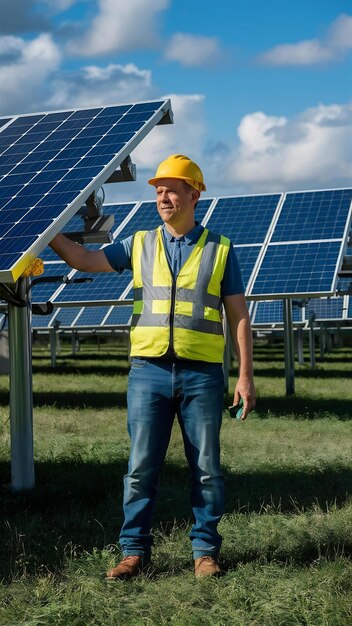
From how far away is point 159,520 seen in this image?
20.4ft

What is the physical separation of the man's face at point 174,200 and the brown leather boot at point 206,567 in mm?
1755

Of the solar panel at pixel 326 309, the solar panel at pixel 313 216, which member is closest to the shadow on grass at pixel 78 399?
the solar panel at pixel 313 216

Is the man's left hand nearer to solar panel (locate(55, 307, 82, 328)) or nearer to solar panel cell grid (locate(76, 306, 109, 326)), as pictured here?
solar panel cell grid (locate(76, 306, 109, 326))

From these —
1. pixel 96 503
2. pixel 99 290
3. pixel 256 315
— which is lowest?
pixel 96 503

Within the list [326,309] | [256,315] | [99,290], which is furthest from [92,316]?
[99,290]

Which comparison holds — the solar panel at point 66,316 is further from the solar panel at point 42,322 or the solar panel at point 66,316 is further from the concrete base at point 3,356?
the concrete base at point 3,356

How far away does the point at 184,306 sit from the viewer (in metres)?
5.00

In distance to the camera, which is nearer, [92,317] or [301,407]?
[301,407]

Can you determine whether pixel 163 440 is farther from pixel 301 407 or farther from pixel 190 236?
pixel 301 407

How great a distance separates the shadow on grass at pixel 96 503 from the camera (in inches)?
213

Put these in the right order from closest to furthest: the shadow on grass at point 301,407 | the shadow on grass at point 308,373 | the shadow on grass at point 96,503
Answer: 1. the shadow on grass at point 96,503
2. the shadow on grass at point 301,407
3. the shadow on grass at point 308,373

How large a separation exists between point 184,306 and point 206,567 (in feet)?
4.40

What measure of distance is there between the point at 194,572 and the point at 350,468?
351 cm

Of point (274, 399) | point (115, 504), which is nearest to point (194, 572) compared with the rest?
point (115, 504)
